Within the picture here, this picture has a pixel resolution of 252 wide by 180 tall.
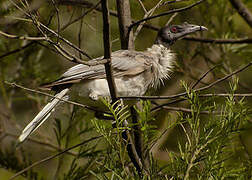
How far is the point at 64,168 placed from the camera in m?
4.44

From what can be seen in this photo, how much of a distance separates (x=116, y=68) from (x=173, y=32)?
2.64ft

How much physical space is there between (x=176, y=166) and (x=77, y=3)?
1612mm

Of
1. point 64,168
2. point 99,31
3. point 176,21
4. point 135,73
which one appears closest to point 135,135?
point 135,73

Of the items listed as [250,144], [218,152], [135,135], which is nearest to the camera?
[218,152]

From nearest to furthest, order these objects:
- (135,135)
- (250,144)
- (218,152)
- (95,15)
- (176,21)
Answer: (218,152) < (135,135) < (95,15) < (176,21) < (250,144)

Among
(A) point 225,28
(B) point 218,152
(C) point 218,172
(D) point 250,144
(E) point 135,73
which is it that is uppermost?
(A) point 225,28

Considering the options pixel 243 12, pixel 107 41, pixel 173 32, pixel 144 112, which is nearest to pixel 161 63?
pixel 173 32

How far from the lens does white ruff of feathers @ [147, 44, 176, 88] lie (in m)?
3.51

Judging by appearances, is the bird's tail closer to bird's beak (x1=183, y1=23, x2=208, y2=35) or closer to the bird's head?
the bird's head

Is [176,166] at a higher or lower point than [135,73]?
lower

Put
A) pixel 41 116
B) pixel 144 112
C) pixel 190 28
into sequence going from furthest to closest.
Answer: pixel 190 28 → pixel 41 116 → pixel 144 112

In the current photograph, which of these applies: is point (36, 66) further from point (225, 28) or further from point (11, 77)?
point (225, 28)

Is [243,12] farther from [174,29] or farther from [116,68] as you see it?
[116,68]

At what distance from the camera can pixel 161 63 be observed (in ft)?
12.0
